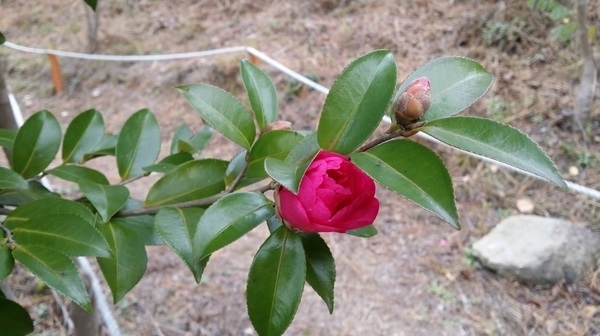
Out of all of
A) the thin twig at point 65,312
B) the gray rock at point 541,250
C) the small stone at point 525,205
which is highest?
the thin twig at point 65,312

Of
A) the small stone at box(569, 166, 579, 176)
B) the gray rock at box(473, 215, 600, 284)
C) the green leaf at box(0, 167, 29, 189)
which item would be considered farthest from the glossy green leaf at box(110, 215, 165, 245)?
the small stone at box(569, 166, 579, 176)

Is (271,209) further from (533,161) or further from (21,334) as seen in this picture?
(21,334)

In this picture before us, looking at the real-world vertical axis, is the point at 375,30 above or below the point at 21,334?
below

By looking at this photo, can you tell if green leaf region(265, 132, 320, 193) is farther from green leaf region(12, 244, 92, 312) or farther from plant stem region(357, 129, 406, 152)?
green leaf region(12, 244, 92, 312)

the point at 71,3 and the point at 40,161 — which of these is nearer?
the point at 40,161

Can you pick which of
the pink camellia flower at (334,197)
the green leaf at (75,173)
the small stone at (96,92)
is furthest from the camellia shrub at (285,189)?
the small stone at (96,92)

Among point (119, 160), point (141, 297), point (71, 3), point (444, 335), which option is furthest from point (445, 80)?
point (71, 3)

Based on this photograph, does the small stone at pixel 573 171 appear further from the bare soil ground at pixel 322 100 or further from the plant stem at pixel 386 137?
the plant stem at pixel 386 137
